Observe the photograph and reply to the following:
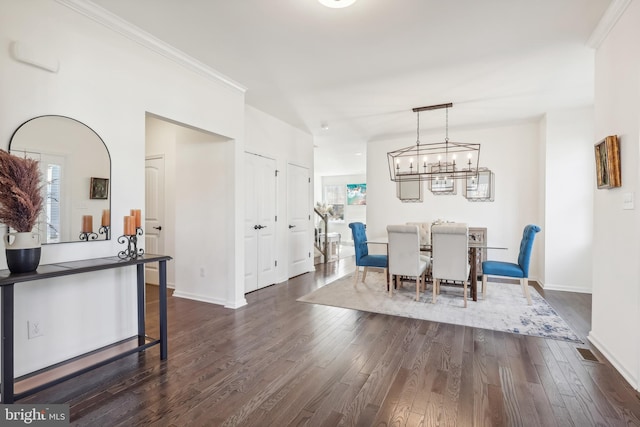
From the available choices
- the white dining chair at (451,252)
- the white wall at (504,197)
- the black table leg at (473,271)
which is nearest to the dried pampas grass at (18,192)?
the white dining chair at (451,252)

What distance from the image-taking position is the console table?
1.71 m

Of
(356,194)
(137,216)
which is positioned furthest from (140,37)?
(356,194)

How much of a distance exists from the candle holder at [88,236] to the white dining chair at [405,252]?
3143mm

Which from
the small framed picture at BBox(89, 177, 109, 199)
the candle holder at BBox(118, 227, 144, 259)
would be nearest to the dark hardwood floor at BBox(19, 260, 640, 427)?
the candle holder at BBox(118, 227, 144, 259)

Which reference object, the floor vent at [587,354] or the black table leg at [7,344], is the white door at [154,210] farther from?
the floor vent at [587,354]

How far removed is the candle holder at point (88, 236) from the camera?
236cm

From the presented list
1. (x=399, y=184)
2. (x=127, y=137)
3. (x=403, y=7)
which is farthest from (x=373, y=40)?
(x=399, y=184)

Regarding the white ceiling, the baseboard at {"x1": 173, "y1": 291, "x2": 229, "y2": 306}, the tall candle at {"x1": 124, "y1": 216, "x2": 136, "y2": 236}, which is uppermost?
the white ceiling

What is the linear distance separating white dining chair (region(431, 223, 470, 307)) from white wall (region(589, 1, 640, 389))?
4.05 ft

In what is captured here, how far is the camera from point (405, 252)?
163 inches

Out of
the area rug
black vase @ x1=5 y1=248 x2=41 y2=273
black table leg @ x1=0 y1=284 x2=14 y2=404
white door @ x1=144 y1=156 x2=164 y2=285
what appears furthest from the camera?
white door @ x1=144 y1=156 x2=164 y2=285

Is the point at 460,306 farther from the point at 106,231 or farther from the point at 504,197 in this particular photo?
the point at 106,231

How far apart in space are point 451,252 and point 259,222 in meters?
2.72

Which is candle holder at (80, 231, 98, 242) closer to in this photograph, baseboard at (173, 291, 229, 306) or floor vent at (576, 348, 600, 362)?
baseboard at (173, 291, 229, 306)
